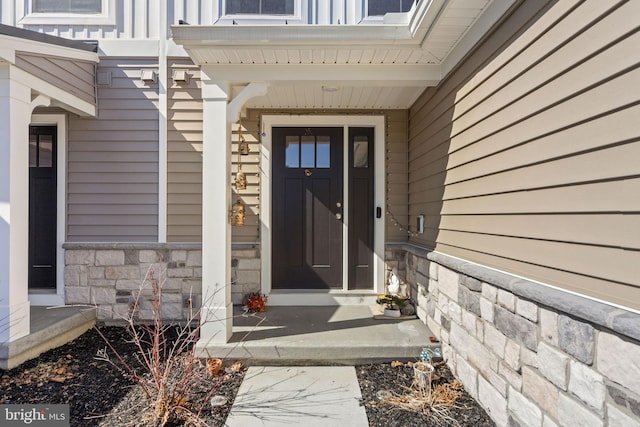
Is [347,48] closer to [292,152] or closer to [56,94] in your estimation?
[292,152]

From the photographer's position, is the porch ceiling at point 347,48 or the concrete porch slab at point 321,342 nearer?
the porch ceiling at point 347,48

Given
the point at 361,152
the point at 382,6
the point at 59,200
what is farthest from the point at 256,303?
the point at 382,6

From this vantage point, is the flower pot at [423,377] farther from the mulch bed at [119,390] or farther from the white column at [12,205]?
the white column at [12,205]

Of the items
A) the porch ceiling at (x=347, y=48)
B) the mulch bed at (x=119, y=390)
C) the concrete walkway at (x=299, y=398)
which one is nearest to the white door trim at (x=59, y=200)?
the mulch bed at (x=119, y=390)

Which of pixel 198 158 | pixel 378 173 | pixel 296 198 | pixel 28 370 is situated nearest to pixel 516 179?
pixel 378 173

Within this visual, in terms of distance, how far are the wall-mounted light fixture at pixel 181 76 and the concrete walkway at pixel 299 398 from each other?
2.81 metres

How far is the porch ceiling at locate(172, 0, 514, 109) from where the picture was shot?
7.39ft

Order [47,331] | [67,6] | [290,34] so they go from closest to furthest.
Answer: [290,34]
[47,331]
[67,6]

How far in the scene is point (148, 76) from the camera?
137 inches

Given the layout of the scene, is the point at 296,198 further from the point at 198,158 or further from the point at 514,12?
the point at 514,12

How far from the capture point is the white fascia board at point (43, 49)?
8.23ft

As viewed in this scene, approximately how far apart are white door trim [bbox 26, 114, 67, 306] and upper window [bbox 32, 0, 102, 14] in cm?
111

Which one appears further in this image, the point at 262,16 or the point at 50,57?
the point at 262,16

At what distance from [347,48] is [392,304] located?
232cm
